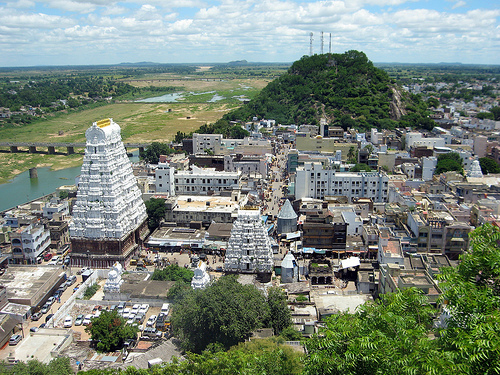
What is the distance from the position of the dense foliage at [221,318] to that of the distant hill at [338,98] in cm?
6963

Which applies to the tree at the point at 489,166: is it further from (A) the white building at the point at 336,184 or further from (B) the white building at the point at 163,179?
(B) the white building at the point at 163,179

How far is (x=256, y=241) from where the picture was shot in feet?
122

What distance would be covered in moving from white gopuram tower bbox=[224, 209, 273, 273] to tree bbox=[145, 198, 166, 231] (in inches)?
566

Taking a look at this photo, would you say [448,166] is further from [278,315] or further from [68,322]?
[68,322]

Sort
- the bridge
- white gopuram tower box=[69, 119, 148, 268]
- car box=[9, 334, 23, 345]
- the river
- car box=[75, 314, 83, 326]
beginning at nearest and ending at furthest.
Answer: car box=[9, 334, 23, 345], car box=[75, 314, 83, 326], white gopuram tower box=[69, 119, 148, 268], the river, the bridge

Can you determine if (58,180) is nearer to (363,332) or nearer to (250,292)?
(250,292)

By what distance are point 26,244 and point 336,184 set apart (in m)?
35.2

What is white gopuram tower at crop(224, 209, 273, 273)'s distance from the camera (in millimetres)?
37062

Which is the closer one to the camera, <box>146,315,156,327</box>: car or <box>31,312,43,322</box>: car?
<box>146,315,156,327</box>: car

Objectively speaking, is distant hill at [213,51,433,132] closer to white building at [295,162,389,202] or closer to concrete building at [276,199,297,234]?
white building at [295,162,389,202]

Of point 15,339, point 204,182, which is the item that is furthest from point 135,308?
point 204,182

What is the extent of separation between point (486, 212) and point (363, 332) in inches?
1317

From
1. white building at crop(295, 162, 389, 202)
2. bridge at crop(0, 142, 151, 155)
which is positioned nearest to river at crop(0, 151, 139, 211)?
bridge at crop(0, 142, 151, 155)

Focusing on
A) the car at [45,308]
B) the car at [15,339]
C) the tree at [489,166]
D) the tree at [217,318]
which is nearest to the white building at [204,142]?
the tree at [489,166]
